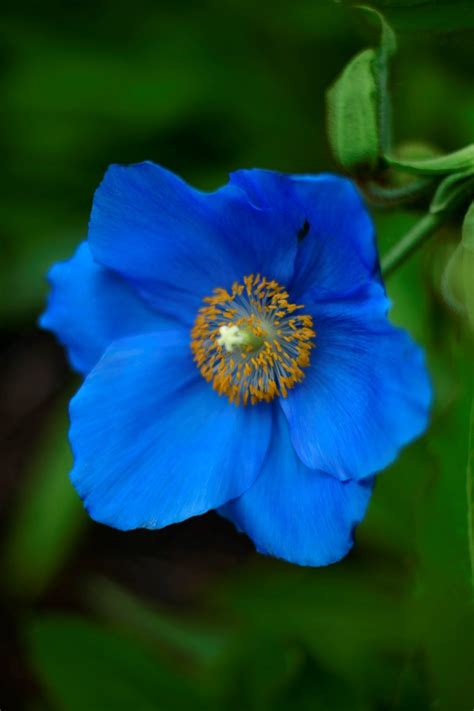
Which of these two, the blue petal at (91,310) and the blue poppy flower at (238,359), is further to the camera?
the blue petal at (91,310)

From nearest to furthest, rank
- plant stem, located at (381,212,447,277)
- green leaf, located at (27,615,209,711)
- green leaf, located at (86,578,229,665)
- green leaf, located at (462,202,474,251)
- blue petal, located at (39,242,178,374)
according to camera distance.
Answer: green leaf, located at (462,202,474,251), plant stem, located at (381,212,447,277), blue petal, located at (39,242,178,374), green leaf, located at (27,615,209,711), green leaf, located at (86,578,229,665)

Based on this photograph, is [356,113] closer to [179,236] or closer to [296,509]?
[179,236]

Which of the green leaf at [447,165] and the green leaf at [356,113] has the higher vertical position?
the green leaf at [356,113]

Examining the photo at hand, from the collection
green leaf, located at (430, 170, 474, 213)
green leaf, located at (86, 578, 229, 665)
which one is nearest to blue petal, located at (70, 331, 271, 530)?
green leaf, located at (430, 170, 474, 213)

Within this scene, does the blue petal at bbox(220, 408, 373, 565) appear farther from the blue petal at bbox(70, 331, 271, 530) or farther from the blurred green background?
the blurred green background

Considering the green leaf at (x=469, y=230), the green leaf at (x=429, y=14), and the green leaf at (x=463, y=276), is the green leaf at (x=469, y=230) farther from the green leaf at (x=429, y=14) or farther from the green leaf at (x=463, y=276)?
the green leaf at (x=429, y=14)

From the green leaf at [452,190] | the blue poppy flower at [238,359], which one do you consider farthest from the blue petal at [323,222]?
the green leaf at [452,190]

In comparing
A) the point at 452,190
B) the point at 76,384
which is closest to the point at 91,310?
the point at 452,190

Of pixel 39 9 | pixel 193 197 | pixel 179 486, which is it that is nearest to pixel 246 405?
pixel 179 486
